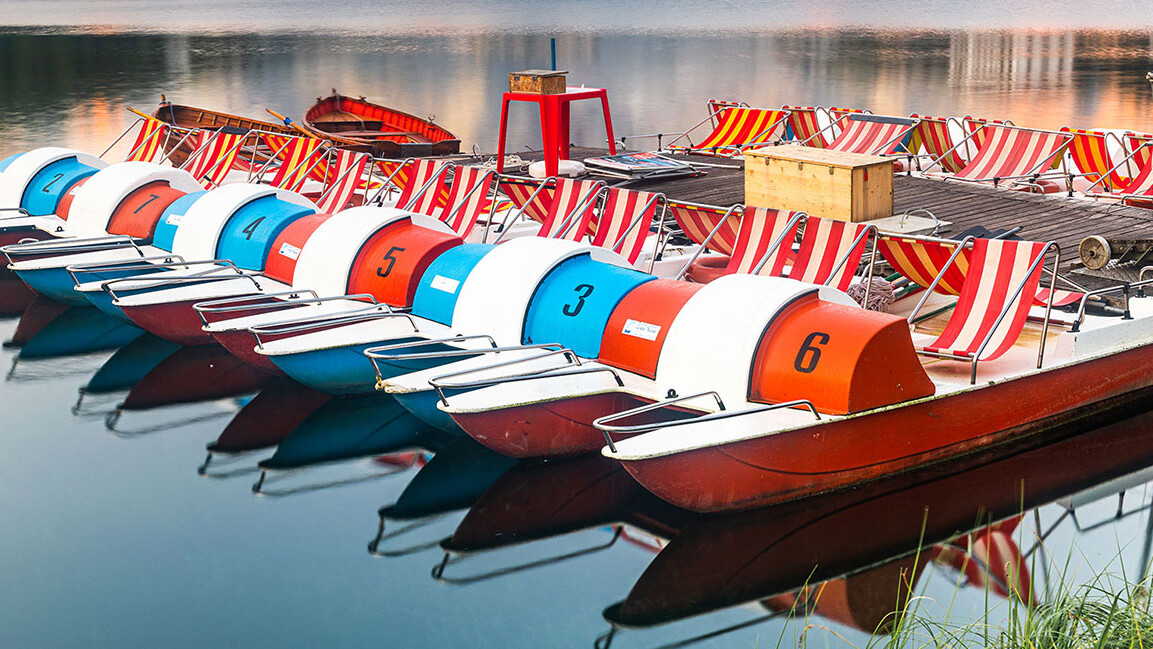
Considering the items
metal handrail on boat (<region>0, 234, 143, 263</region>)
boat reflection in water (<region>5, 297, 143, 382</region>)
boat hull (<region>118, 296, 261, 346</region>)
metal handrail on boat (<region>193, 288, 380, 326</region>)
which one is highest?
metal handrail on boat (<region>0, 234, 143, 263</region>)

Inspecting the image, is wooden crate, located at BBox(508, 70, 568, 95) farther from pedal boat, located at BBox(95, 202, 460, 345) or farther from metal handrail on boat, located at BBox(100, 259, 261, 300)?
metal handrail on boat, located at BBox(100, 259, 261, 300)

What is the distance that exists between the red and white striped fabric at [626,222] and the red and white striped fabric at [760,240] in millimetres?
1300

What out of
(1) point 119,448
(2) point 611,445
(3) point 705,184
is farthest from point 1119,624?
(3) point 705,184

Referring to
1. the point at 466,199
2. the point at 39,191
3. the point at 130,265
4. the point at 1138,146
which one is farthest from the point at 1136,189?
the point at 39,191

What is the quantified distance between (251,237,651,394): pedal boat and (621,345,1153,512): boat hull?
6.26ft

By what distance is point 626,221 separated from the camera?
1261 centimetres

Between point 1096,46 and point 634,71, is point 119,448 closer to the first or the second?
point 634,71

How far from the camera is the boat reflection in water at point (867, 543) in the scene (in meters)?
7.28

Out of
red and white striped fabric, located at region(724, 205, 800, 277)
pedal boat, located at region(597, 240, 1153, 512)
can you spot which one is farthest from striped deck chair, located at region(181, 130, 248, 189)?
pedal boat, located at region(597, 240, 1153, 512)

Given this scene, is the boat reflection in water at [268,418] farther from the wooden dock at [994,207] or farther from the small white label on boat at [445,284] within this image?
the wooden dock at [994,207]

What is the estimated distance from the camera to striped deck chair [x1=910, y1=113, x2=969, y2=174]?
1785 cm

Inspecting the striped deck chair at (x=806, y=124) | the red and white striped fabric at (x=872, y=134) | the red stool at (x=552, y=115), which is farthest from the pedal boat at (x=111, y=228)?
the striped deck chair at (x=806, y=124)

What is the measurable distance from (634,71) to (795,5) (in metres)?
47.0

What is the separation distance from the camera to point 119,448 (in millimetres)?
9742
